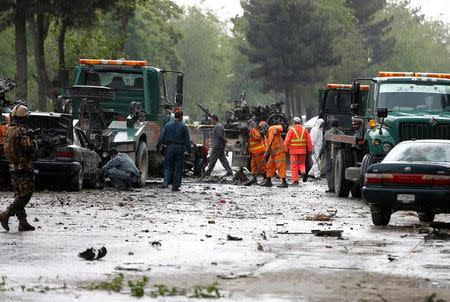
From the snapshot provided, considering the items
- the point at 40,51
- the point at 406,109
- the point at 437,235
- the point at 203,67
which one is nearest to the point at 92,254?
the point at 437,235

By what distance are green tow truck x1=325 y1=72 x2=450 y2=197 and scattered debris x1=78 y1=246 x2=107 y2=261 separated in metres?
11.8

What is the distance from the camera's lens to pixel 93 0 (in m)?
44.0

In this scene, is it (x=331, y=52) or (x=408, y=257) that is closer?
(x=408, y=257)

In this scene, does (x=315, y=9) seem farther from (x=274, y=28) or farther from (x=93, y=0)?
(x=93, y=0)

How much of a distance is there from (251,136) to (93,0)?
10292 mm

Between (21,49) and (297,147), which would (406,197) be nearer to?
(297,147)

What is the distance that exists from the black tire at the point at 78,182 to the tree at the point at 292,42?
6978 centimetres

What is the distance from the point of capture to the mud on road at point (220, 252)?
38.1 ft

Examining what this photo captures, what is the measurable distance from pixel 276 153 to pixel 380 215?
44.2ft

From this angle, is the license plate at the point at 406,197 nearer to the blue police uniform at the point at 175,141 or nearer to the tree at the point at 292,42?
the blue police uniform at the point at 175,141

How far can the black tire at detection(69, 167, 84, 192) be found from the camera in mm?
27469

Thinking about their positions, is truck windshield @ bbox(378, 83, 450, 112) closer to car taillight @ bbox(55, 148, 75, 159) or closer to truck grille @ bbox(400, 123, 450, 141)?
truck grille @ bbox(400, 123, 450, 141)

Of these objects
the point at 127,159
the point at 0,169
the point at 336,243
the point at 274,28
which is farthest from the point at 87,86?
the point at 274,28

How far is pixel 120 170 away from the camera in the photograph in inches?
1163
